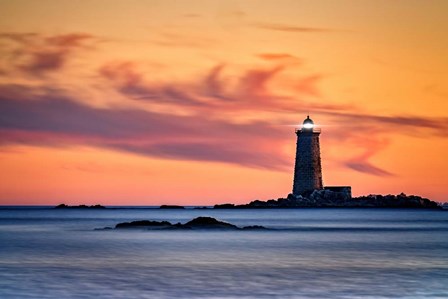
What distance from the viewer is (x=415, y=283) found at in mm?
33312

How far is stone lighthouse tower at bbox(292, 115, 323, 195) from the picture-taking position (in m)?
142

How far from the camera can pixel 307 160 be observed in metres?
142

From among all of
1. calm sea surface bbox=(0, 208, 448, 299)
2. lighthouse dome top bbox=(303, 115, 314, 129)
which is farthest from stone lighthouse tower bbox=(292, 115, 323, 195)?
calm sea surface bbox=(0, 208, 448, 299)

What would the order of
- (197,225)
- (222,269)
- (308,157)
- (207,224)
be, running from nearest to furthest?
(222,269) → (197,225) → (207,224) → (308,157)

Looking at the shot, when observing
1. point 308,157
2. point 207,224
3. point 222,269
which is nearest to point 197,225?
point 207,224

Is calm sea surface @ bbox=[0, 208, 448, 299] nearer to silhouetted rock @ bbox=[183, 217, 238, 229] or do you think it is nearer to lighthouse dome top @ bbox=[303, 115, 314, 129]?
silhouetted rock @ bbox=[183, 217, 238, 229]

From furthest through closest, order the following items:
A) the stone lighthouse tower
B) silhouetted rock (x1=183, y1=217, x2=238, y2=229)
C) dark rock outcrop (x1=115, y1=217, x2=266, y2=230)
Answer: the stone lighthouse tower, silhouetted rock (x1=183, y1=217, x2=238, y2=229), dark rock outcrop (x1=115, y1=217, x2=266, y2=230)

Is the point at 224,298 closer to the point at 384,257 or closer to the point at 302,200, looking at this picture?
the point at 384,257

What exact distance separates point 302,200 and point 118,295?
121667 mm

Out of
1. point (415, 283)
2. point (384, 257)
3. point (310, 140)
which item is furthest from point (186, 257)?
point (310, 140)

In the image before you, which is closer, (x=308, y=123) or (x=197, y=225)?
(x=197, y=225)

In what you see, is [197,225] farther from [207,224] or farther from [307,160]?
[307,160]

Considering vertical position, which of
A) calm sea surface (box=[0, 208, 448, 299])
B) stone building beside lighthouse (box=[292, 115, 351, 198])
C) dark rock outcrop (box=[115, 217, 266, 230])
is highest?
stone building beside lighthouse (box=[292, 115, 351, 198])

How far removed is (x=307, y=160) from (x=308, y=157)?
68 cm
